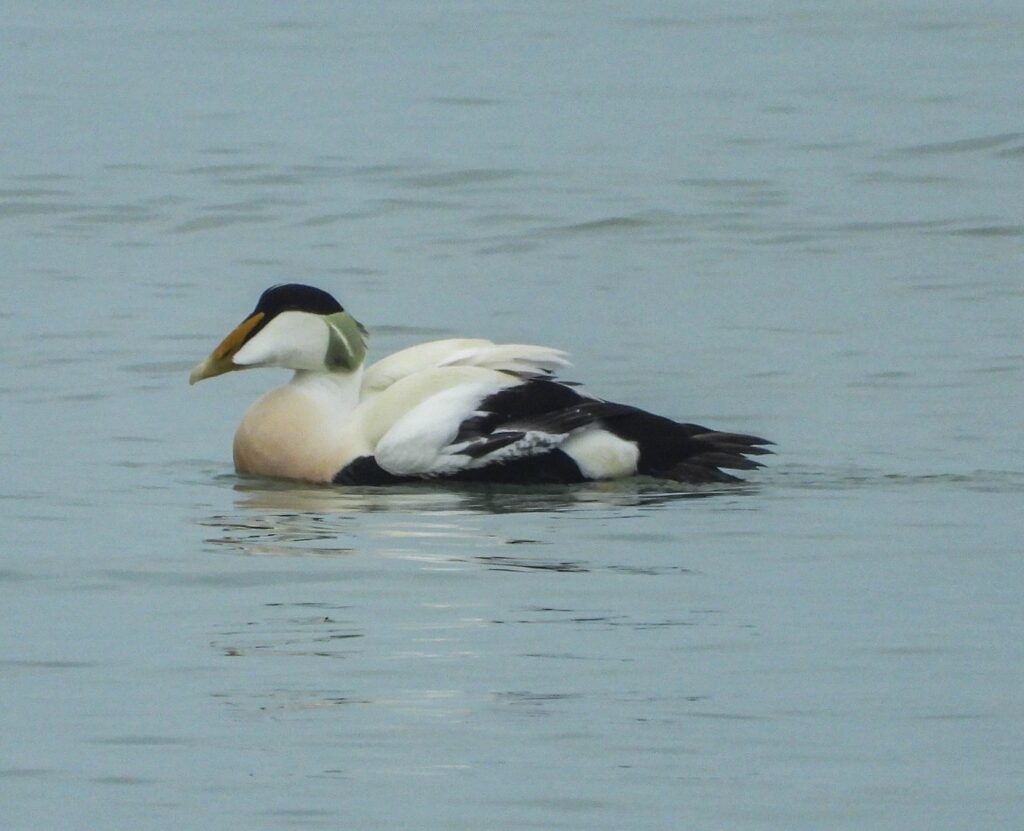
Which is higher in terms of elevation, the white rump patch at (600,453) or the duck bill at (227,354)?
the duck bill at (227,354)

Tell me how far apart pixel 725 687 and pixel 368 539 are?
2261 mm

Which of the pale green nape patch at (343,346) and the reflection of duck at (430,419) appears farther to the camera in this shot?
the pale green nape patch at (343,346)

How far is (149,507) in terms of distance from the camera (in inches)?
367

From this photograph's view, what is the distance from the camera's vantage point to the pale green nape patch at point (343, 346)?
10.1m

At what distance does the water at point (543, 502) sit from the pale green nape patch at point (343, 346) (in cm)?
58

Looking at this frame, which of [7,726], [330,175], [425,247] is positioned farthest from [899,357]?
[330,175]

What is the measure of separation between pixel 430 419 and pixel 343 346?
71 centimetres

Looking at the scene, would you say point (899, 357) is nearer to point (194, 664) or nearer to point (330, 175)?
point (194, 664)

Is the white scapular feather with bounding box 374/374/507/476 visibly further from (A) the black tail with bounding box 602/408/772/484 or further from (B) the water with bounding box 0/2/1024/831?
(A) the black tail with bounding box 602/408/772/484

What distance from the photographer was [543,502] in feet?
30.8

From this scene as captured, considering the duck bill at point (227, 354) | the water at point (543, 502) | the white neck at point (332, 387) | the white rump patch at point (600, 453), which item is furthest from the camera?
the duck bill at point (227, 354)

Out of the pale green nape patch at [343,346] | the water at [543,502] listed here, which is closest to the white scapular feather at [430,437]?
the water at [543,502]

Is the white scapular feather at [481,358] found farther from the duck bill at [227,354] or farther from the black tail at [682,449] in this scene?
the duck bill at [227,354]

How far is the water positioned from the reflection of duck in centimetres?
13
